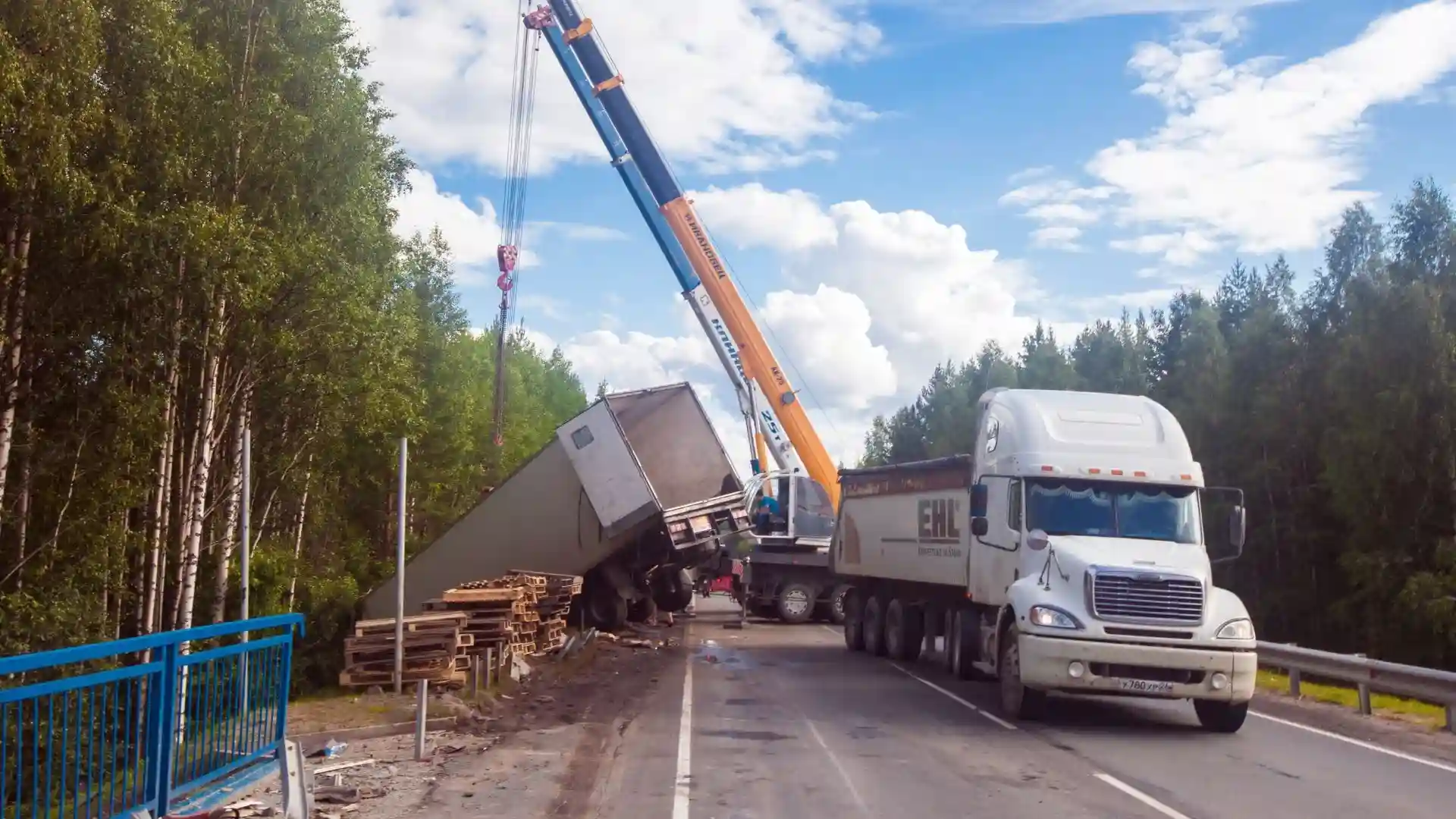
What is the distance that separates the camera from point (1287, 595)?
42969 mm

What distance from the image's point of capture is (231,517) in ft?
68.0

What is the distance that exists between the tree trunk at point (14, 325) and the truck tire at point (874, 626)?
14.1m

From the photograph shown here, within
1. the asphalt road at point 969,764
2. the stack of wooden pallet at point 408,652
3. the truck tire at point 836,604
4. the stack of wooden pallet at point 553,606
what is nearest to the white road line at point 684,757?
the asphalt road at point 969,764

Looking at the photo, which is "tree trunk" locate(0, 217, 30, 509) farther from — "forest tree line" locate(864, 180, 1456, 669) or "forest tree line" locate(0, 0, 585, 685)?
"forest tree line" locate(864, 180, 1456, 669)

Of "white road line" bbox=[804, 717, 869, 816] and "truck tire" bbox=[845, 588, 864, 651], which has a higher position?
"truck tire" bbox=[845, 588, 864, 651]

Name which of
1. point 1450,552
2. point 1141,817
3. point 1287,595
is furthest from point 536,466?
point 1287,595

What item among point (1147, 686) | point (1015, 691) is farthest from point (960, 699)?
point (1147, 686)

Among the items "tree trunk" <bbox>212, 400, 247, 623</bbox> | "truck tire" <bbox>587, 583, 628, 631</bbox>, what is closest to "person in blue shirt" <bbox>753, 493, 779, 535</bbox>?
"truck tire" <bbox>587, 583, 628, 631</bbox>

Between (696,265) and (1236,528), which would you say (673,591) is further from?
(1236,528)

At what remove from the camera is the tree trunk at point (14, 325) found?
13.0m

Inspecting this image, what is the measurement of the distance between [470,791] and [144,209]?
8.64 metres

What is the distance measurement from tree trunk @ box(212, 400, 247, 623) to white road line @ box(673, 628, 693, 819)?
7605mm

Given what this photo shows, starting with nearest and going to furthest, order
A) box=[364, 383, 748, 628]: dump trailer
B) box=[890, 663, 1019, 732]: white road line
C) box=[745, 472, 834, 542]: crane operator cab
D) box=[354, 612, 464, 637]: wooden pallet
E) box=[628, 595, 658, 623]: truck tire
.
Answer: box=[890, 663, 1019, 732]: white road line
box=[354, 612, 464, 637]: wooden pallet
box=[364, 383, 748, 628]: dump trailer
box=[745, 472, 834, 542]: crane operator cab
box=[628, 595, 658, 623]: truck tire

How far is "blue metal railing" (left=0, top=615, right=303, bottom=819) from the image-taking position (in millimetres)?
5750
